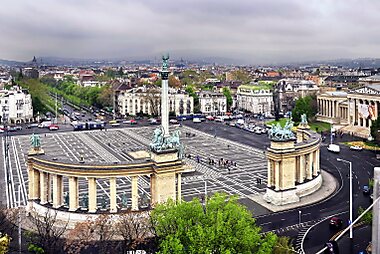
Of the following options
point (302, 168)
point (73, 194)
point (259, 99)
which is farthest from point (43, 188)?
point (259, 99)

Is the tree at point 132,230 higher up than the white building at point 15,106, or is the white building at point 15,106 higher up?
the white building at point 15,106

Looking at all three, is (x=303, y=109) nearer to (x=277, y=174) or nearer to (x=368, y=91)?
(x=368, y=91)

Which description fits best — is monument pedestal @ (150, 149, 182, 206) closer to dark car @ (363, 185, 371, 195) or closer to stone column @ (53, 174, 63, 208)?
stone column @ (53, 174, 63, 208)

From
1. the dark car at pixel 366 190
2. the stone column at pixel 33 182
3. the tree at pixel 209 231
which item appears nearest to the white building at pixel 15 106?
the stone column at pixel 33 182

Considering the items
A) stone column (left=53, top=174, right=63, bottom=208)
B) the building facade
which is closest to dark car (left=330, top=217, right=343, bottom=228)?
stone column (left=53, top=174, right=63, bottom=208)

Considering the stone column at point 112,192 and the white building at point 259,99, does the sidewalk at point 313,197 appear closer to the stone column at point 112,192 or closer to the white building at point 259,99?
the stone column at point 112,192

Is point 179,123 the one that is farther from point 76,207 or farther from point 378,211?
point 378,211
